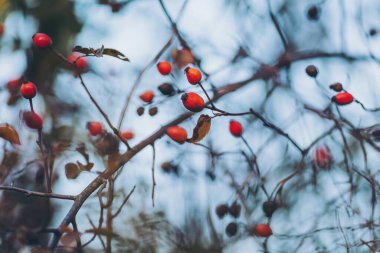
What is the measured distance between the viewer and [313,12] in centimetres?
283

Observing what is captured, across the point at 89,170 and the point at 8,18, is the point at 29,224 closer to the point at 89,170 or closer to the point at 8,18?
the point at 89,170

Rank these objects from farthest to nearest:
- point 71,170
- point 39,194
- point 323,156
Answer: point 323,156 < point 71,170 < point 39,194

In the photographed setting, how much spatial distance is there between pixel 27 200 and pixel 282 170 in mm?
1437

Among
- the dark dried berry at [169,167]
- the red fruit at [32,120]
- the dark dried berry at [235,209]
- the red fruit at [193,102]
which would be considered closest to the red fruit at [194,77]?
the red fruit at [193,102]

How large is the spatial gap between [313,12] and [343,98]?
3.20ft

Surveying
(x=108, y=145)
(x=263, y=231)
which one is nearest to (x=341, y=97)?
(x=263, y=231)

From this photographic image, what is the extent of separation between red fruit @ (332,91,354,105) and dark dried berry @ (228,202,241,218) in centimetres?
65

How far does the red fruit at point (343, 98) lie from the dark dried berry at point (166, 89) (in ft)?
2.12

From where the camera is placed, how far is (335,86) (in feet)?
6.81

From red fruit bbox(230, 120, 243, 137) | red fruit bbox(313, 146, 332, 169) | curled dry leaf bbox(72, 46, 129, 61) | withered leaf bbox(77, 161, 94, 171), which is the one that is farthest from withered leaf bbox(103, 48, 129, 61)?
red fruit bbox(313, 146, 332, 169)

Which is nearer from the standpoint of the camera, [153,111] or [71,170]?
[71,170]

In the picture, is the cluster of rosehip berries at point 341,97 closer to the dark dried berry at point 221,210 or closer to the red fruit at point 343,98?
the red fruit at point 343,98

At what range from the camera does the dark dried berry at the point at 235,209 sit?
2301mm

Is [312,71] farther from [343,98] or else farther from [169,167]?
[169,167]
